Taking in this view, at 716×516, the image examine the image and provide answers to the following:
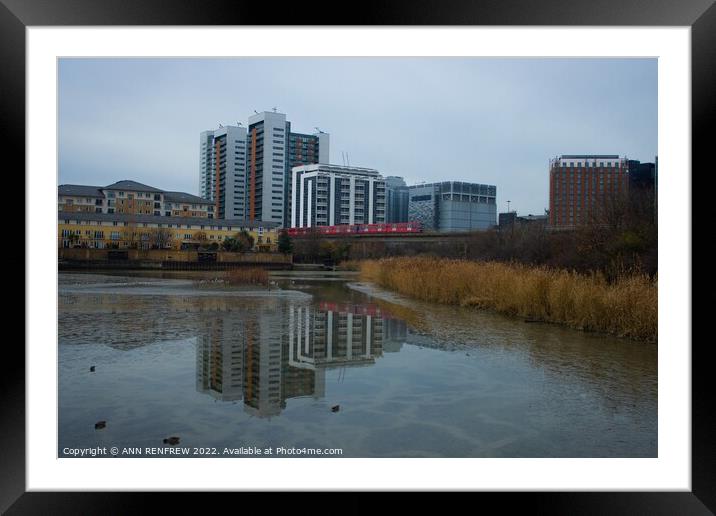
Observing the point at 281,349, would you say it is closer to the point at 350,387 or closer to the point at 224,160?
the point at 350,387

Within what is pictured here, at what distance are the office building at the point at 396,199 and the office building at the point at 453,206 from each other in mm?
80

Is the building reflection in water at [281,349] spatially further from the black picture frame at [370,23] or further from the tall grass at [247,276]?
the tall grass at [247,276]

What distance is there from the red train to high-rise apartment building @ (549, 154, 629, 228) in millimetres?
2172

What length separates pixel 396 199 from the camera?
812 centimetres

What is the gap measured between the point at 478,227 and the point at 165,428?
7.66 m

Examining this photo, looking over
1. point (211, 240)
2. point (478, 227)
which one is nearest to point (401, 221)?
point (478, 227)

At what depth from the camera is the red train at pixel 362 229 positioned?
8.34 meters

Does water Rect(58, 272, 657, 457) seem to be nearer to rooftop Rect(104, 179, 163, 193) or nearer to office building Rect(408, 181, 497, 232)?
rooftop Rect(104, 179, 163, 193)

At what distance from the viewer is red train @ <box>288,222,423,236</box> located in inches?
328

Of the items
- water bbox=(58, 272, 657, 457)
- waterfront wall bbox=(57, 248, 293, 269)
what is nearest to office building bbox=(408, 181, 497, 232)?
water bbox=(58, 272, 657, 457)

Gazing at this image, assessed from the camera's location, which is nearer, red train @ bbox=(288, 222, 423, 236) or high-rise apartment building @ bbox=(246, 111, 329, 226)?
high-rise apartment building @ bbox=(246, 111, 329, 226)

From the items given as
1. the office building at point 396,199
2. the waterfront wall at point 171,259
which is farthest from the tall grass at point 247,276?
the office building at point 396,199

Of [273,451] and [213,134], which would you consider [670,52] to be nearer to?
[273,451]

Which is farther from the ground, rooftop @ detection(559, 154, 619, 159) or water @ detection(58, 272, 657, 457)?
rooftop @ detection(559, 154, 619, 159)
